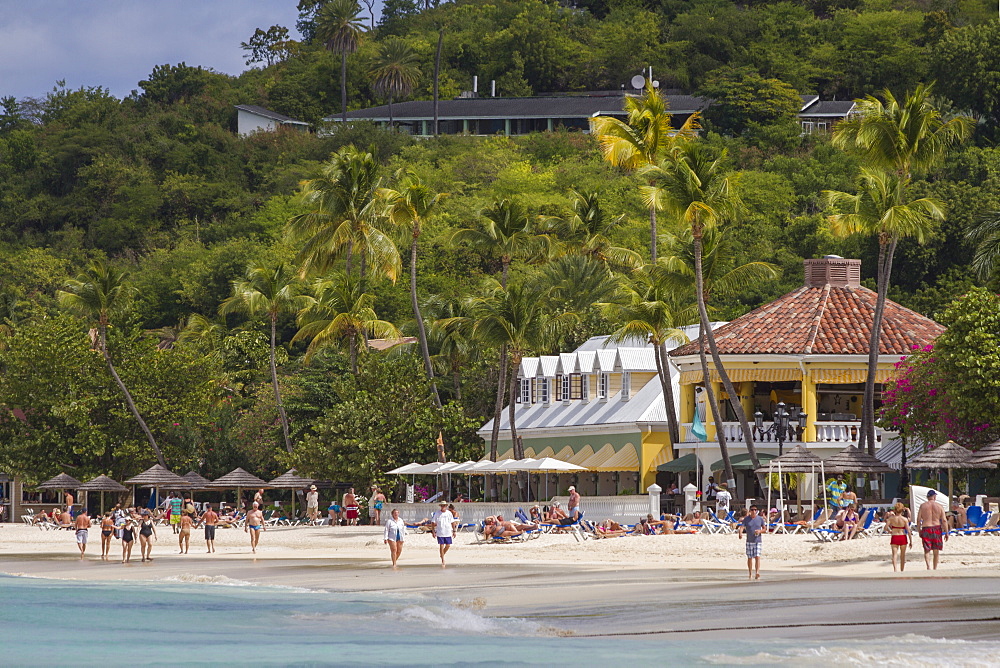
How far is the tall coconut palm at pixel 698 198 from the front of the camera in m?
43.5

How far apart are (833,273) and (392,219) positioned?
16415 mm

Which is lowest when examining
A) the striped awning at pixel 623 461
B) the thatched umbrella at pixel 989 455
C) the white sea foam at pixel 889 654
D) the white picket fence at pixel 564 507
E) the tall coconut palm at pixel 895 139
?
the white sea foam at pixel 889 654

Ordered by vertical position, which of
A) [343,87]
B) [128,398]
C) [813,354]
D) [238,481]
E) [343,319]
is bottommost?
[238,481]

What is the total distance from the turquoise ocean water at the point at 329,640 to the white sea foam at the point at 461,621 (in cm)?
2

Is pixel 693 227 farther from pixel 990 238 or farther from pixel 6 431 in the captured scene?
pixel 6 431

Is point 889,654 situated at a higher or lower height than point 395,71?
lower

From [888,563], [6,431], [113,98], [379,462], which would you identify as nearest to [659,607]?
[888,563]

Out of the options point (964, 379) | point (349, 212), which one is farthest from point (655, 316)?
point (349, 212)

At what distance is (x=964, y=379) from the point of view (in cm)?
3806

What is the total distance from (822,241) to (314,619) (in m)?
49.5

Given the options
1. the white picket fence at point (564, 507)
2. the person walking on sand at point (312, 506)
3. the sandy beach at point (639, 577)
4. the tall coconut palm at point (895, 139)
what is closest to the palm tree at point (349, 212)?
the person walking on sand at point (312, 506)

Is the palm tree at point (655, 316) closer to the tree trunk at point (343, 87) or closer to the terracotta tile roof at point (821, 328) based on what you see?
the terracotta tile roof at point (821, 328)

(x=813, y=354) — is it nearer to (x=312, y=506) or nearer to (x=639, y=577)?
(x=639, y=577)

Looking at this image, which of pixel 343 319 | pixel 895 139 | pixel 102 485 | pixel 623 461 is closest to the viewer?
pixel 895 139
